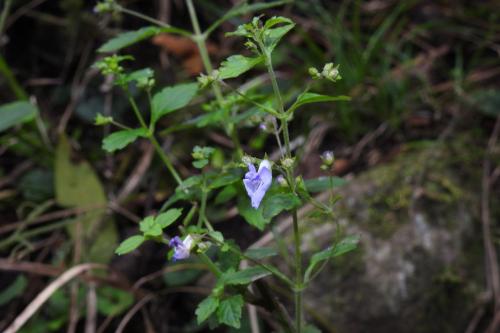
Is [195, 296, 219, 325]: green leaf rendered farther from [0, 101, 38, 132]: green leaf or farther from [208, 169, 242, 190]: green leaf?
[0, 101, 38, 132]: green leaf

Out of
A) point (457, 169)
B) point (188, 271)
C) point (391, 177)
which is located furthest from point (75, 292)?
point (457, 169)

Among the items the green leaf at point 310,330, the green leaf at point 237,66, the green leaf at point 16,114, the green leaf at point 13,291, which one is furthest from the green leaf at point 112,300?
the green leaf at point 237,66

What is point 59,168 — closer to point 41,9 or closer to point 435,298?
point 41,9

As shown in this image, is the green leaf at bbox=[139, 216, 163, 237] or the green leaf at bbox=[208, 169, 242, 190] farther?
the green leaf at bbox=[208, 169, 242, 190]

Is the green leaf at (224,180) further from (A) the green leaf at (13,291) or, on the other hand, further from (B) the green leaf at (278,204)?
(A) the green leaf at (13,291)

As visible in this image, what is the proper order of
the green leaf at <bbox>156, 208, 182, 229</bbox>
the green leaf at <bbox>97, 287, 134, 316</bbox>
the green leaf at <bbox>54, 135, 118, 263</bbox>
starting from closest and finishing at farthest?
the green leaf at <bbox>156, 208, 182, 229</bbox> < the green leaf at <bbox>97, 287, 134, 316</bbox> < the green leaf at <bbox>54, 135, 118, 263</bbox>

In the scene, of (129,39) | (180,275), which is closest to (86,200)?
(180,275)

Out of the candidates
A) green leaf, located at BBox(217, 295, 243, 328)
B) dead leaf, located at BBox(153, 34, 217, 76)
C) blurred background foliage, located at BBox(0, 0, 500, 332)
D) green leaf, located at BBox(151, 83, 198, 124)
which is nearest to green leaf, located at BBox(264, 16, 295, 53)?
green leaf, located at BBox(151, 83, 198, 124)

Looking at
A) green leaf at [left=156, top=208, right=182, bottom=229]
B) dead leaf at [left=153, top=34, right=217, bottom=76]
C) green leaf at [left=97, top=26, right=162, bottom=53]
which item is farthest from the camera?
dead leaf at [left=153, top=34, right=217, bottom=76]

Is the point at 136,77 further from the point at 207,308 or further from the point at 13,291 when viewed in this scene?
the point at 13,291
